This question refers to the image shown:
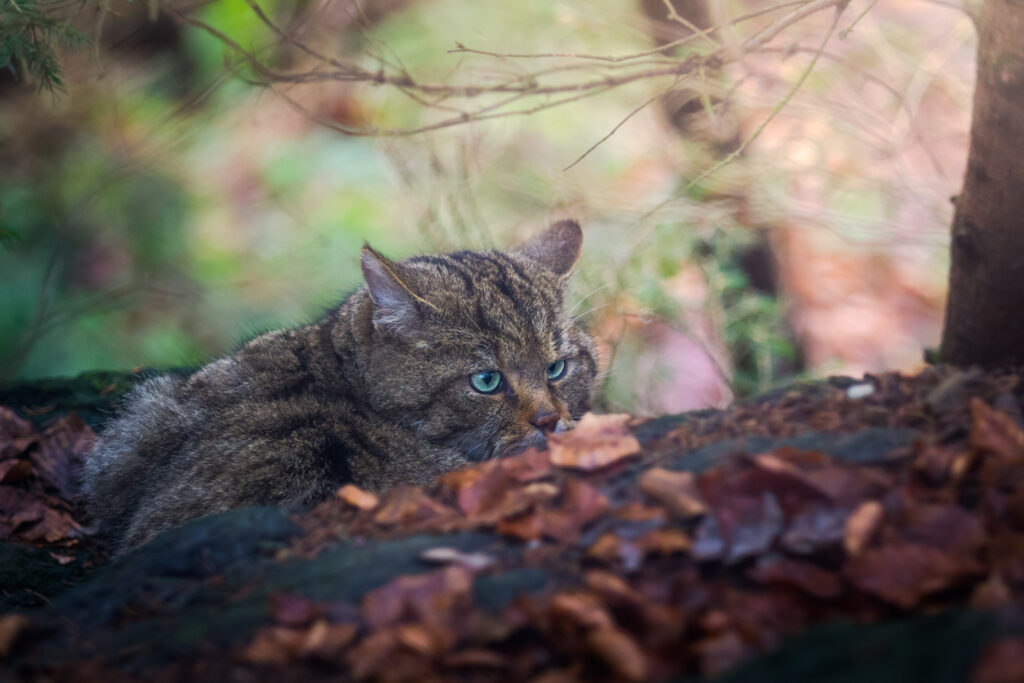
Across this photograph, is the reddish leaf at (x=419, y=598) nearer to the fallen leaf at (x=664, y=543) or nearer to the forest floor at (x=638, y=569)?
the forest floor at (x=638, y=569)

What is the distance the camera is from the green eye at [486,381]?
11.9 ft

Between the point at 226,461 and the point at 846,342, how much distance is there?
7.20 metres

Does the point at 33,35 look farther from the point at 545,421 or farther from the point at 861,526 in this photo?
the point at 861,526

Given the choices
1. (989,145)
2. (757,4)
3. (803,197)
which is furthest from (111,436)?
(757,4)

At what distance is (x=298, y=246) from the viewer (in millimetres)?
8977

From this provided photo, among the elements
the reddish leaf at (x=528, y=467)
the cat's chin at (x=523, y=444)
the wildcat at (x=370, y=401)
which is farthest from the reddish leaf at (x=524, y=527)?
the cat's chin at (x=523, y=444)

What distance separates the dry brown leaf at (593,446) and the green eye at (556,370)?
40.9 inches

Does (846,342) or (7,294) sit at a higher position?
(7,294)

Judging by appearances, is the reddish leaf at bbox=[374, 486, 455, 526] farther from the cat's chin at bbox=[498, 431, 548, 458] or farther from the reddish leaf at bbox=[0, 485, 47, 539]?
the reddish leaf at bbox=[0, 485, 47, 539]

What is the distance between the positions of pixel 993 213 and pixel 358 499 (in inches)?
97.6

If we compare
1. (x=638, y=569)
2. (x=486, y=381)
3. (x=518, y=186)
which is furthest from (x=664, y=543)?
(x=518, y=186)

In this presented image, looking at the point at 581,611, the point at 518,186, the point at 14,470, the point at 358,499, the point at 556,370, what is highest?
the point at 518,186

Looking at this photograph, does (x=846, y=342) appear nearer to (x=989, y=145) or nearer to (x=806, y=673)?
(x=989, y=145)

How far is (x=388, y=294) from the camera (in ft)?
11.8
